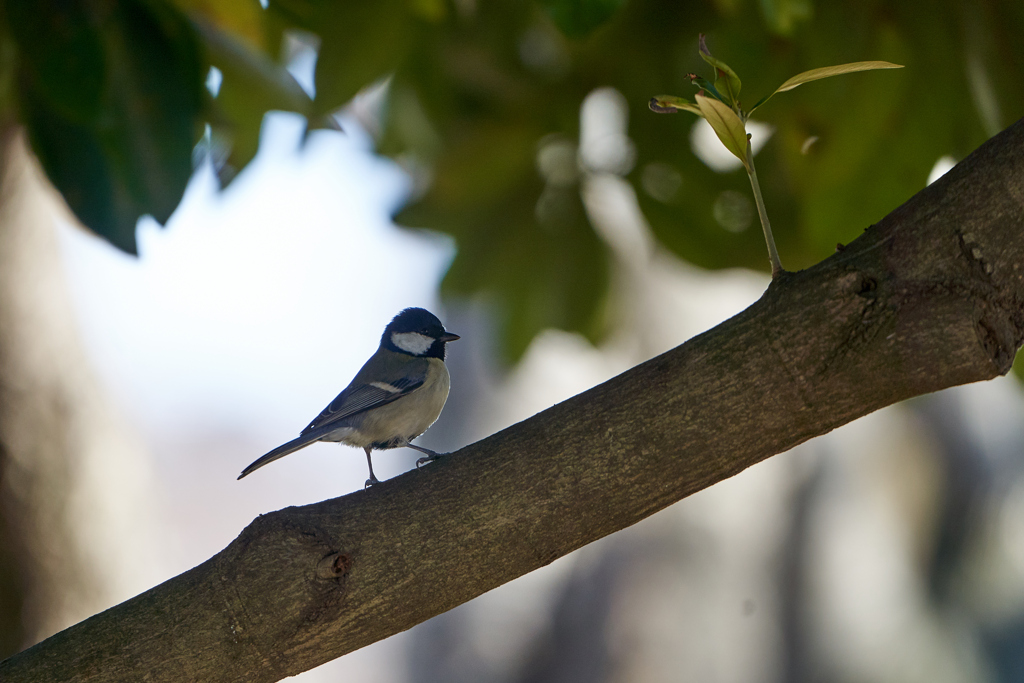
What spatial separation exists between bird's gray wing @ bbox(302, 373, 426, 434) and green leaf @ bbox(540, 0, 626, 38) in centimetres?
96

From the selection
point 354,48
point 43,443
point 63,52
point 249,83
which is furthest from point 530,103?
point 43,443

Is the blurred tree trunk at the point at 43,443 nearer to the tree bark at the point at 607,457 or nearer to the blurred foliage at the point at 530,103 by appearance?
the blurred foliage at the point at 530,103

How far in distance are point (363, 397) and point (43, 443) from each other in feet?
3.12

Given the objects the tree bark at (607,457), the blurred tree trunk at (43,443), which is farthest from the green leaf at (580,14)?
the blurred tree trunk at (43,443)

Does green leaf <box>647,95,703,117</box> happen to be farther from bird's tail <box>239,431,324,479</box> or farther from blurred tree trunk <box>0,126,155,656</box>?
blurred tree trunk <box>0,126,155,656</box>

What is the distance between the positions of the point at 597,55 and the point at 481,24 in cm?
28

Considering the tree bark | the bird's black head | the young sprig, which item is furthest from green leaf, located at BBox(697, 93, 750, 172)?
the bird's black head

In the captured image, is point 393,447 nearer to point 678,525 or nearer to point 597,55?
point 597,55

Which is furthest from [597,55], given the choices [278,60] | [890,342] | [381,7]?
[890,342]

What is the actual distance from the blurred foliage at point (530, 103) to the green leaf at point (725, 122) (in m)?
0.42

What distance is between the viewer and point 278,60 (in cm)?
171

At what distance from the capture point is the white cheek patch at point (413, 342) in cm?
218

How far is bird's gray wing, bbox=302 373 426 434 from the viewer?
174cm

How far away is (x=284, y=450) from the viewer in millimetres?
1500
